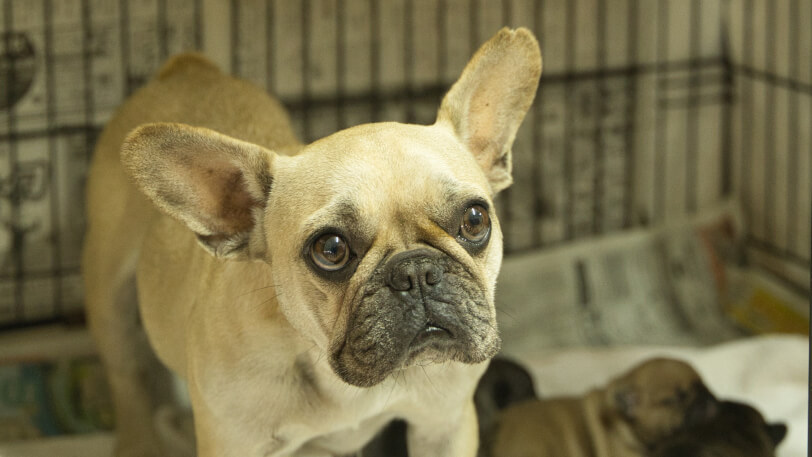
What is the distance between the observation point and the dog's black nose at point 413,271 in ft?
4.55

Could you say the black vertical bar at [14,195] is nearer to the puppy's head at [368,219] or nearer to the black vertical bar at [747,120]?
the puppy's head at [368,219]

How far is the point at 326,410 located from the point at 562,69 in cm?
187

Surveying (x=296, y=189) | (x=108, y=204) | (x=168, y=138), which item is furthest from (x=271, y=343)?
(x=108, y=204)

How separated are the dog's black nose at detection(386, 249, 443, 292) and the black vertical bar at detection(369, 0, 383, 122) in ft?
5.57

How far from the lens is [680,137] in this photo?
11.2 ft

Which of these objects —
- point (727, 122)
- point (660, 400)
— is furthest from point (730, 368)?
point (727, 122)

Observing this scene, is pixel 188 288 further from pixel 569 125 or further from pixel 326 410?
pixel 569 125

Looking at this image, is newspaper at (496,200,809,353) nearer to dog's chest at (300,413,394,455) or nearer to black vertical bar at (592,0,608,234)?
black vertical bar at (592,0,608,234)

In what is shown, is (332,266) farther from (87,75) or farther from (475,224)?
(87,75)

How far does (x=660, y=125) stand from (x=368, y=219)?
7.11 ft

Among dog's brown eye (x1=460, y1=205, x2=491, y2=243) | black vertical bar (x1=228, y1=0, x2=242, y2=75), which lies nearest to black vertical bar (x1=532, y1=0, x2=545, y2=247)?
black vertical bar (x1=228, y1=0, x2=242, y2=75)

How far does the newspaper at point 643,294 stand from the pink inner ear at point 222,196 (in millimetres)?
1458

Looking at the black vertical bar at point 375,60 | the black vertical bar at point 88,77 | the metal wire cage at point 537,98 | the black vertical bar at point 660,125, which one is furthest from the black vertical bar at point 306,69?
the black vertical bar at point 660,125

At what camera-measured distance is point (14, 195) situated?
280 centimetres
